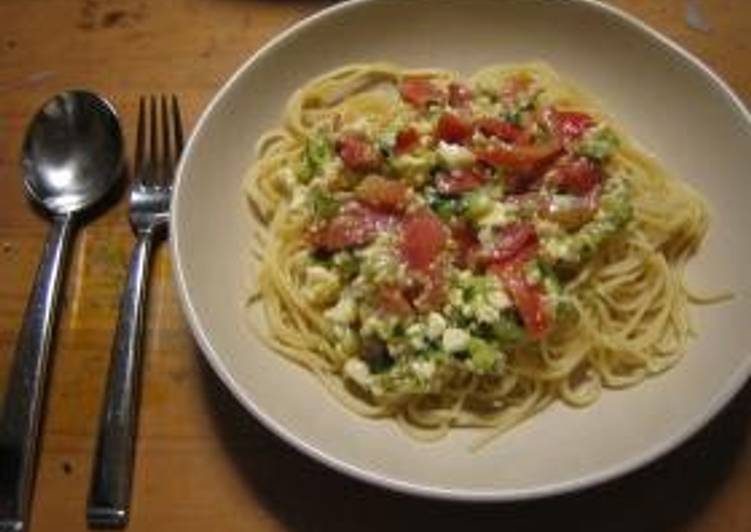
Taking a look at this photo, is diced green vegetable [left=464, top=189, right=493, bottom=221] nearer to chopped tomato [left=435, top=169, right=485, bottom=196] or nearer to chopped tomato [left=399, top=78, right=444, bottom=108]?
chopped tomato [left=435, top=169, right=485, bottom=196]

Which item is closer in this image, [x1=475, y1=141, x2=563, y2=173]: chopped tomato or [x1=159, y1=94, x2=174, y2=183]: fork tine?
[x1=475, y1=141, x2=563, y2=173]: chopped tomato

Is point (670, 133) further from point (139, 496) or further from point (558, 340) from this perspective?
point (139, 496)

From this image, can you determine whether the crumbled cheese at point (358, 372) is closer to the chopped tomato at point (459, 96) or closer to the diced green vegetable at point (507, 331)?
the diced green vegetable at point (507, 331)

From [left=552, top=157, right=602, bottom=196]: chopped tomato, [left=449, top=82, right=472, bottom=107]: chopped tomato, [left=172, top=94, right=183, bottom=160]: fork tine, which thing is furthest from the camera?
[left=172, top=94, right=183, bottom=160]: fork tine

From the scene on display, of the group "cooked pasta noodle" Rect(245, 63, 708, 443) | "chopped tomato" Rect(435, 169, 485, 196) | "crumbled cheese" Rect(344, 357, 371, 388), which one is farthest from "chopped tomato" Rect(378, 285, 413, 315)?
"chopped tomato" Rect(435, 169, 485, 196)

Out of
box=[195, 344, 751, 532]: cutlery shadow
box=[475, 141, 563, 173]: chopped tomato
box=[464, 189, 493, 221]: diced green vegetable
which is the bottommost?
box=[195, 344, 751, 532]: cutlery shadow

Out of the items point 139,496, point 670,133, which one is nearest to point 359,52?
point 670,133

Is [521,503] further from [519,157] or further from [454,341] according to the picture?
[519,157]
